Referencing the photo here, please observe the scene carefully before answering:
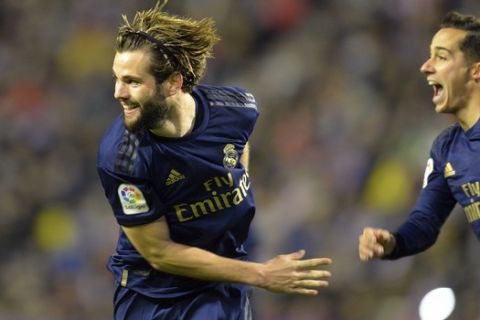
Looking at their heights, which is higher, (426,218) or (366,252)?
(426,218)

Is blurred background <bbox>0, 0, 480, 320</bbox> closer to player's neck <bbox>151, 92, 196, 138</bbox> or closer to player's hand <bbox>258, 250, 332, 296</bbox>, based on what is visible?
player's hand <bbox>258, 250, 332, 296</bbox>

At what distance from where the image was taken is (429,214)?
4.96 meters

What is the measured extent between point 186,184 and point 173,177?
0.22ft

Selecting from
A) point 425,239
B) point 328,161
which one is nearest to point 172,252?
point 425,239

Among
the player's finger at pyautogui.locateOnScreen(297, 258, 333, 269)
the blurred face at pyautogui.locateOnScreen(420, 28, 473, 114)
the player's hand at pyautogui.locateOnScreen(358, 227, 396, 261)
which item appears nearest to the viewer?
the player's finger at pyautogui.locateOnScreen(297, 258, 333, 269)

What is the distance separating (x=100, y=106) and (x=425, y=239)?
4.72 m

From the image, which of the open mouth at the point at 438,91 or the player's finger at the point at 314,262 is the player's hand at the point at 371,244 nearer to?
the player's finger at the point at 314,262

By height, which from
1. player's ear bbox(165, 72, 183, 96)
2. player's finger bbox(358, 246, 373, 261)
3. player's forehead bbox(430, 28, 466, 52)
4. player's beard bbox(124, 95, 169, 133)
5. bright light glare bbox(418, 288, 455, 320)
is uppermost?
player's forehead bbox(430, 28, 466, 52)

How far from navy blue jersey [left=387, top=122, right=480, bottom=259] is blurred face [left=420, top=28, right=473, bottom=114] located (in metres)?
0.14

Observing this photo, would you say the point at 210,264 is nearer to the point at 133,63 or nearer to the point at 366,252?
the point at 366,252

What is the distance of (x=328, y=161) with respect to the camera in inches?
308

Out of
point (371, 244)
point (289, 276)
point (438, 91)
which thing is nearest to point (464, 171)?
point (438, 91)

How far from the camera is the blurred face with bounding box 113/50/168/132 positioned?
443 centimetres

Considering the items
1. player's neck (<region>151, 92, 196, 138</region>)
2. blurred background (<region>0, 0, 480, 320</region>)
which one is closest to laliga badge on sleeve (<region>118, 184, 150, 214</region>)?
A: player's neck (<region>151, 92, 196, 138</region>)
